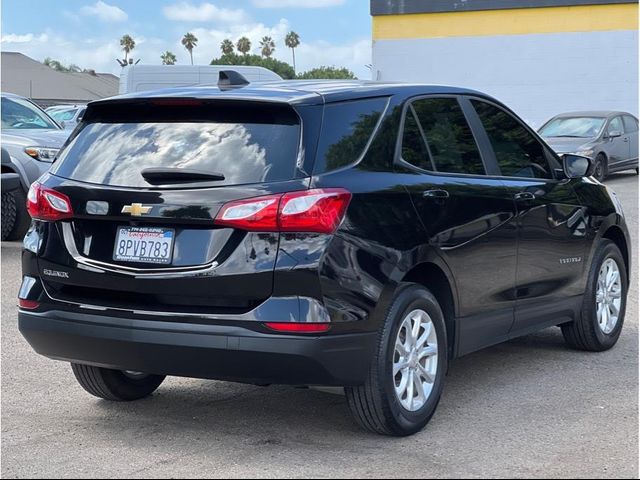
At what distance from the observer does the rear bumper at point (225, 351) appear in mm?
4738

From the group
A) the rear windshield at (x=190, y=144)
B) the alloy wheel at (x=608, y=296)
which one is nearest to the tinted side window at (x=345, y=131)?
the rear windshield at (x=190, y=144)

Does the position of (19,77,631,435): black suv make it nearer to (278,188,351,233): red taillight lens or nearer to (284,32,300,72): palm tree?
(278,188,351,233): red taillight lens

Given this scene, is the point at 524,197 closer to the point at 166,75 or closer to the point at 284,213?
the point at 284,213

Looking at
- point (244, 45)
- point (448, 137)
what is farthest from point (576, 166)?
point (244, 45)

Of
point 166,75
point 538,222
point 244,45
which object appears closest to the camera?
point 538,222

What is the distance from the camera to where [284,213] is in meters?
4.74

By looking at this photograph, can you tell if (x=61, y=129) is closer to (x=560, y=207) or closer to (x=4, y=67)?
(x=560, y=207)

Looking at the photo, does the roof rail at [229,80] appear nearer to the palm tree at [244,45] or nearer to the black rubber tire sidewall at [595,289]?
the black rubber tire sidewall at [595,289]

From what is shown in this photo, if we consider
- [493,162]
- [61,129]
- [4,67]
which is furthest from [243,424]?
[4,67]

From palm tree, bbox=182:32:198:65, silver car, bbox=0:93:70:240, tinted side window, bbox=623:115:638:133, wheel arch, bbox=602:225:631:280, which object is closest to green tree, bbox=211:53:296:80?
palm tree, bbox=182:32:198:65

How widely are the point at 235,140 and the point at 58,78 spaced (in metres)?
74.0

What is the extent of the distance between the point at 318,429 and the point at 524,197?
6.56 ft

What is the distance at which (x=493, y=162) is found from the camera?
6.36 metres

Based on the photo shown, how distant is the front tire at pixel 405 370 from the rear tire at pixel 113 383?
4.83ft
